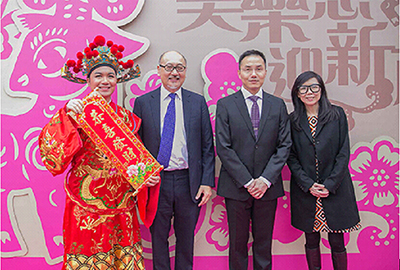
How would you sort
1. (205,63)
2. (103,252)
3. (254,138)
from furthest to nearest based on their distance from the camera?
(205,63) → (254,138) → (103,252)

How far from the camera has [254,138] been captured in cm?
229

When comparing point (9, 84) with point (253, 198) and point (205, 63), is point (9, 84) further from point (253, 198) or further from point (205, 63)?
point (253, 198)

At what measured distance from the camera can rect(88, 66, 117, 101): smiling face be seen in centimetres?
210

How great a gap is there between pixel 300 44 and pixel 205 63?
0.88 m

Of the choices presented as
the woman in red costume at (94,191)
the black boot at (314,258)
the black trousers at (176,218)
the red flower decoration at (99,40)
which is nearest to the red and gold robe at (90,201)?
the woman in red costume at (94,191)

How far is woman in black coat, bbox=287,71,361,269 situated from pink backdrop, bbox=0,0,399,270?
0.38m

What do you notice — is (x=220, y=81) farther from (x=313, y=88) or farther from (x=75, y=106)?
(x=75, y=106)

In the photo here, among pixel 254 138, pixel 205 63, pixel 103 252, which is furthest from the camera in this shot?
pixel 205 63

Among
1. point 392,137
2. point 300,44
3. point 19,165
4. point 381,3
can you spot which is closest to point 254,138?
point 300,44

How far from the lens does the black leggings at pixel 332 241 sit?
2355 mm

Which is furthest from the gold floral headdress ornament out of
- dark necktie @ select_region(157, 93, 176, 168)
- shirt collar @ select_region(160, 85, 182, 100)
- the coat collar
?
the coat collar

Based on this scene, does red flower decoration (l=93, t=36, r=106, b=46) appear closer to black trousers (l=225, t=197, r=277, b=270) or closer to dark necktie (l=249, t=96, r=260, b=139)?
dark necktie (l=249, t=96, r=260, b=139)

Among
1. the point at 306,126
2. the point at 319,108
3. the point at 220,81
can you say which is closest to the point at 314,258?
the point at 306,126

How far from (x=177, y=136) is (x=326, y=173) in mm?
1179
